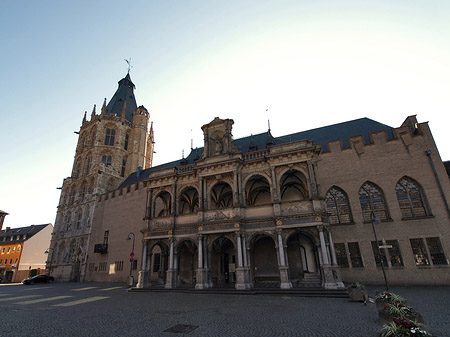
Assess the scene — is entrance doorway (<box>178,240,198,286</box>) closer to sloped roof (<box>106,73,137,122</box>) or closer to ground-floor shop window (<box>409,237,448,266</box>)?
ground-floor shop window (<box>409,237,448,266</box>)

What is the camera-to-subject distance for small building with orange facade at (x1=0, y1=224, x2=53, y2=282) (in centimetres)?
4688

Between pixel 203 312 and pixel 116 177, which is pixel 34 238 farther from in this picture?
pixel 203 312

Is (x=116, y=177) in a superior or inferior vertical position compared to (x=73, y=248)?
superior

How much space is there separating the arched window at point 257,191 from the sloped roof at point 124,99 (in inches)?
1432

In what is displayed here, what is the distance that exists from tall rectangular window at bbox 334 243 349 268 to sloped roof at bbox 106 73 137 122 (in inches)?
1763

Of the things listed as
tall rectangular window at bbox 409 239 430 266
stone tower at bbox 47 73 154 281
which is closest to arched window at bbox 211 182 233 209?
tall rectangular window at bbox 409 239 430 266

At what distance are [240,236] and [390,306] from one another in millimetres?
12998

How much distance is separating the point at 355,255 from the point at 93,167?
40.7 meters

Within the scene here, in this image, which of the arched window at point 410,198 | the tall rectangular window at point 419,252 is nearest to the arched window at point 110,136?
the arched window at point 410,198

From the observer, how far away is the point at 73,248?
37.8 m

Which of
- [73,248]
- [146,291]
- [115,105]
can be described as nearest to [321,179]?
[146,291]

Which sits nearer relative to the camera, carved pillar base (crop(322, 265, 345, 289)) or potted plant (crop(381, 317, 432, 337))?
potted plant (crop(381, 317, 432, 337))

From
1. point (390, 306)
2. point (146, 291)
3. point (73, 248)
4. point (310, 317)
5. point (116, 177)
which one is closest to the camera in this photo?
point (390, 306)

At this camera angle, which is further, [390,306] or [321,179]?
[321,179]
